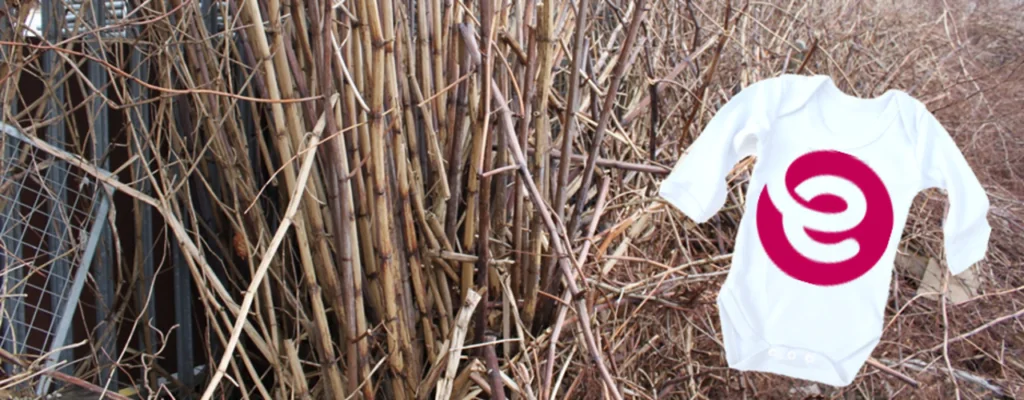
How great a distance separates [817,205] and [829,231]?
0.18 ft

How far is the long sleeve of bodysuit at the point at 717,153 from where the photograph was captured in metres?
1.56

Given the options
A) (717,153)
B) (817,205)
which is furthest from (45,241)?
(817,205)

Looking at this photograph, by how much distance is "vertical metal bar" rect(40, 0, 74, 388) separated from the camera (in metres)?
1.70

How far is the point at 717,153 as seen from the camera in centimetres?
156

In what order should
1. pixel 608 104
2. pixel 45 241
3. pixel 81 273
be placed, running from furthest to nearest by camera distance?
pixel 45 241
pixel 81 273
pixel 608 104

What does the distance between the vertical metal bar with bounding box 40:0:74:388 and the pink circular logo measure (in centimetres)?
141

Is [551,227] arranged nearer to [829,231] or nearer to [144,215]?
[829,231]

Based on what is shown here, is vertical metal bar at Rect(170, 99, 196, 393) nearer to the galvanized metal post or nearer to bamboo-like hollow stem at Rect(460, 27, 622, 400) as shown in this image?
the galvanized metal post

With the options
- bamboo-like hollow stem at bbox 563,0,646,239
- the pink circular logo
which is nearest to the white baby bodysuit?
the pink circular logo

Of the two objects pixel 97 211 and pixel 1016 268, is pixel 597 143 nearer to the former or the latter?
pixel 97 211

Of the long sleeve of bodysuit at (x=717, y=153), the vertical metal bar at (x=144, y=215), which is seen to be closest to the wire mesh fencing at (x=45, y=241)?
the vertical metal bar at (x=144, y=215)

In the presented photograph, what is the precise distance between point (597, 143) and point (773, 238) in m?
0.37

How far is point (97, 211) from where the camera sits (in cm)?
188

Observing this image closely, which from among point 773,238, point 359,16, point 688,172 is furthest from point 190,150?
point 773,238
